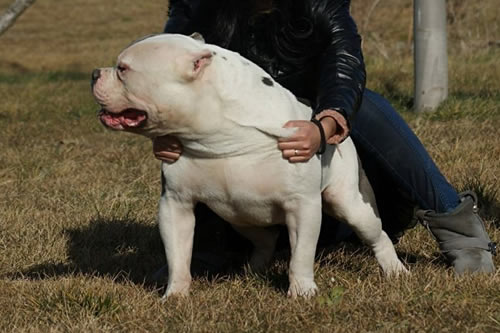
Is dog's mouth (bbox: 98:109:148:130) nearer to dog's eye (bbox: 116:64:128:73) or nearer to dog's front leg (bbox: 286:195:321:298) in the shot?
dog's eye (bbox: 116:64:128:73)

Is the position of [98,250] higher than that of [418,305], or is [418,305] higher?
[418,305]

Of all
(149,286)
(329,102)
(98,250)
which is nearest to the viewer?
(329,102)

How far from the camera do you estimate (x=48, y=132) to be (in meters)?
7.79

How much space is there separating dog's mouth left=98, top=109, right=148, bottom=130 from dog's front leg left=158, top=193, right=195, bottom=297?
14.0 inches

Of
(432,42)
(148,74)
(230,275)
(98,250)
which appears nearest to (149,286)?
(230,275)

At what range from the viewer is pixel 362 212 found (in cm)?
343

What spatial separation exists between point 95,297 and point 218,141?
670 mm

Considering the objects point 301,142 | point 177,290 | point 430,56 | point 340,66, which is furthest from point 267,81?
point 430,56

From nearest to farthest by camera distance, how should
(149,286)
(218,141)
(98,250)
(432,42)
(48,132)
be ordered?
(218,141) < (149,286) < (98,250) < (432,42) < (48,132)

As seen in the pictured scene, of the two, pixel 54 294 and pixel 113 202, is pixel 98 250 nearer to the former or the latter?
pixel 113 202

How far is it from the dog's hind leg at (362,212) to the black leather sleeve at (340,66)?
28cm

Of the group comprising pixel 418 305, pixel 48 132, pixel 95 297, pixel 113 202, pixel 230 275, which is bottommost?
pixel 48 132

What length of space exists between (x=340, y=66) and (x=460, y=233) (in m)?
0.85

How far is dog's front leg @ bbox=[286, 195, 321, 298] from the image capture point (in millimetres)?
3096
